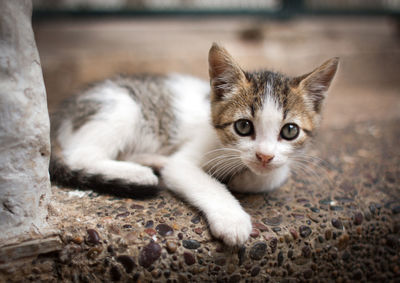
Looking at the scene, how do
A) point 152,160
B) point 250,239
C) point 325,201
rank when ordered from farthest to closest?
1. point 152,160
2. point 325,201
3. point 250,239

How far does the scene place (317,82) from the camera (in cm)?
162

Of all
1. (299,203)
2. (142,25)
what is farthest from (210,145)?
(142,25)

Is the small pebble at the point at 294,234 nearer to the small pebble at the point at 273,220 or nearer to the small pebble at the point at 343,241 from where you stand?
the small pebble at the point at 273,220

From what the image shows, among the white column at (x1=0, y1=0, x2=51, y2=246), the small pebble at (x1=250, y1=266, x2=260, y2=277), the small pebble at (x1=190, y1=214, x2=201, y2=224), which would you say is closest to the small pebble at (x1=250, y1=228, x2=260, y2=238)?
the small pebble at (x1=250, y1=266, x2=260, y2=277)

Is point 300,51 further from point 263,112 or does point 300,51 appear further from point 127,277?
point 127,277

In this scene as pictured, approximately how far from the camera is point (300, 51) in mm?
4379

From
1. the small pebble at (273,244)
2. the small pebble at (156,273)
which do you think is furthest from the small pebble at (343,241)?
the small pebble at (156,273)

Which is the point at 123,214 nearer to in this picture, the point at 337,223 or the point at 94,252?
the point at 94,252

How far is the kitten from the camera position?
1457 millimetres

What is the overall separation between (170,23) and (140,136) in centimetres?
278

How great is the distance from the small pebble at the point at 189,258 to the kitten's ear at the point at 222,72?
760mm

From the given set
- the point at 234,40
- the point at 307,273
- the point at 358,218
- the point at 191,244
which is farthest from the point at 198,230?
the point at 234,40

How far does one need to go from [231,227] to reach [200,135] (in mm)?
663

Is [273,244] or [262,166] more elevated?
[262,166]
